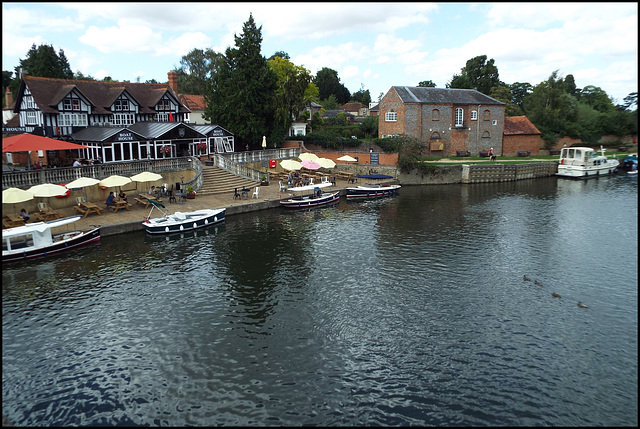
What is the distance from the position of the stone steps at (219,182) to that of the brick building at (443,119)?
2535 centimetres

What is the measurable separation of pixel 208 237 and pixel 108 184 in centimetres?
885

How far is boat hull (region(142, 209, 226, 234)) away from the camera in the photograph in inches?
1198

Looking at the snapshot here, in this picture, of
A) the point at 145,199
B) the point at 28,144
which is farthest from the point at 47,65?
the point at 145,199

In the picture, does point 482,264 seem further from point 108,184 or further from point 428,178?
point 428,178

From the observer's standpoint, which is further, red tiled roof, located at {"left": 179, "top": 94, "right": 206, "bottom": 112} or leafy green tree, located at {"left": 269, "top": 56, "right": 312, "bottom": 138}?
red tiled roof, located at {"left": 179, "top": 94, "right": 206, "bottom": 112}

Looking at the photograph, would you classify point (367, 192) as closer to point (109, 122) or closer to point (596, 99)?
point (109, 122)

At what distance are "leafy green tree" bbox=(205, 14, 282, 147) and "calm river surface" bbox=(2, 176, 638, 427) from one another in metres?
26.6

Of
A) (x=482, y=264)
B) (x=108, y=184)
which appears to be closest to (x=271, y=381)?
(x=482, y=264)

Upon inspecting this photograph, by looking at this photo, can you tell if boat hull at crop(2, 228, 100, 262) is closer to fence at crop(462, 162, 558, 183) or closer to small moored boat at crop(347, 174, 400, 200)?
small moored boat at crop(347, 174, 400, 200)

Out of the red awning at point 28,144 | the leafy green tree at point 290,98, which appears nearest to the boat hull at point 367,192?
the leafy green tree at point 290,98

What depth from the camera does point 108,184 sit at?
32562 millimetres

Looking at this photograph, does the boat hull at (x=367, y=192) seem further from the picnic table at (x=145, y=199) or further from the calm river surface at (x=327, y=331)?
the picnic table at (x=145, y=199)

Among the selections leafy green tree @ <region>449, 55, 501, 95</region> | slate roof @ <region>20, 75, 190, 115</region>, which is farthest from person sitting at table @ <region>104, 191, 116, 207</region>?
leafy green tree @ <region>449, 55, 501, 95</region>

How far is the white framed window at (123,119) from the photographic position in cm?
5016
